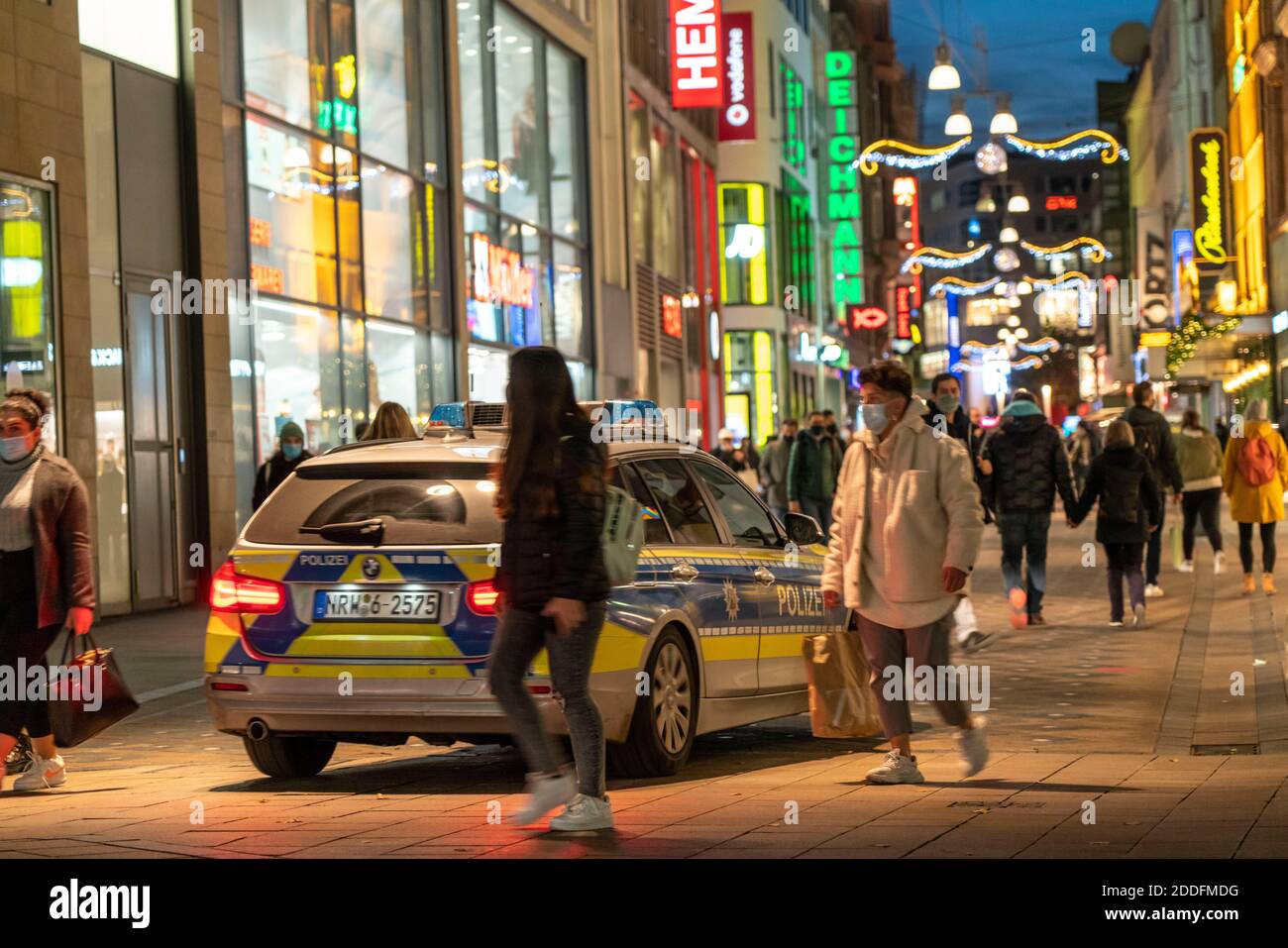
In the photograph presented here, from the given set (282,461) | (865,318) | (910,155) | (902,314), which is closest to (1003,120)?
(910,155)

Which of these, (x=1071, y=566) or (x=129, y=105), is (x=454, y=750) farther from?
(x=1071, y=566)

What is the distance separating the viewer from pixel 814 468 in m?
25.2

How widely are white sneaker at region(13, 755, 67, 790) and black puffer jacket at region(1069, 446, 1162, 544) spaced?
393 inches

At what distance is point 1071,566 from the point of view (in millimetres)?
25266

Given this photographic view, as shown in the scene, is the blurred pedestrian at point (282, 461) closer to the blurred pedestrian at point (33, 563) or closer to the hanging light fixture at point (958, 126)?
the blurred pedestrian at point (33, 563)

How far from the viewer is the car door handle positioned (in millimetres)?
9578

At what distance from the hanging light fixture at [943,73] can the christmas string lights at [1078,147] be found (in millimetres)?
2188

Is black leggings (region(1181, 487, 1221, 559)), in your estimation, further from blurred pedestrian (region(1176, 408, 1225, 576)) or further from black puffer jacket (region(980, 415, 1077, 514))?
black puffer jacket (region(980, 415, 1077, 514))

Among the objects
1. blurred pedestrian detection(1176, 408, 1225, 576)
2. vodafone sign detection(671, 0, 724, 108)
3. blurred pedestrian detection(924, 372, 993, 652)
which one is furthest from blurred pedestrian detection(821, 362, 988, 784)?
vodafone sign detection(671, 0, 724, 108)

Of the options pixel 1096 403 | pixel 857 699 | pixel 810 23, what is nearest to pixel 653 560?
pixel 857 699

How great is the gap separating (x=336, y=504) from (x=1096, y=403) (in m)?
124

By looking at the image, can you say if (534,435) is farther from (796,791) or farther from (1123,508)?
(1123,508)

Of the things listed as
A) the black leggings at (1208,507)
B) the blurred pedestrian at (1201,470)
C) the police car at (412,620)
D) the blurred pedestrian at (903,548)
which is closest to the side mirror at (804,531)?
the police car at (412,620)

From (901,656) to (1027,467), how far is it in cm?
862
